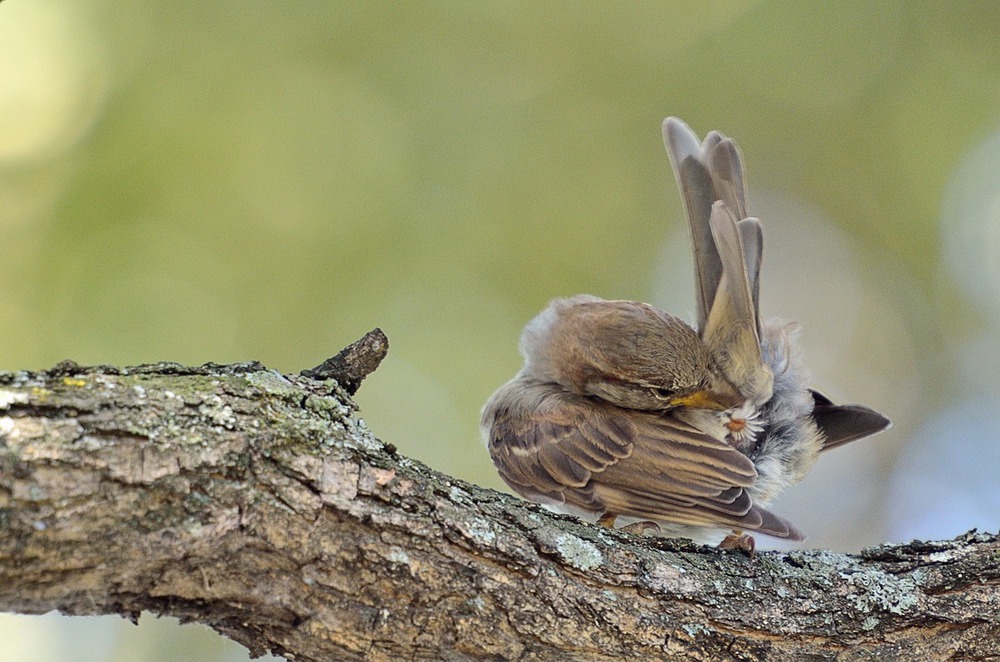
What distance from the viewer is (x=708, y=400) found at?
3750mm

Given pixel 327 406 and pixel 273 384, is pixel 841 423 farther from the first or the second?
pixel 273 384

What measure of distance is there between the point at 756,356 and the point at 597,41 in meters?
3.14

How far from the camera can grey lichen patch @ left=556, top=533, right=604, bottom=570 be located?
2.47 meters

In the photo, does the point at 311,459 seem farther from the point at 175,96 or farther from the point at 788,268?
the point at 788,268

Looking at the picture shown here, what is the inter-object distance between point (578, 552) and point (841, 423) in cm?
194

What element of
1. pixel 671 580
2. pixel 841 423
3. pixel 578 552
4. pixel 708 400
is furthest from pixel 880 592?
pixel 841 423

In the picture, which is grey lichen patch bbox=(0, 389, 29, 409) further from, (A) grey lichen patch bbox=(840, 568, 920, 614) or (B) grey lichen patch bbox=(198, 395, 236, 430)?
(A) grey lichen patch bbox=(840, 568, 920, 614)

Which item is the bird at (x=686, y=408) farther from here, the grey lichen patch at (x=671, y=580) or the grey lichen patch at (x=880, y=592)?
the grey lichen patch at (x=671, y=580)

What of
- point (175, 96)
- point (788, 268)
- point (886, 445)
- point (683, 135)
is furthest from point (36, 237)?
point (886, 445)

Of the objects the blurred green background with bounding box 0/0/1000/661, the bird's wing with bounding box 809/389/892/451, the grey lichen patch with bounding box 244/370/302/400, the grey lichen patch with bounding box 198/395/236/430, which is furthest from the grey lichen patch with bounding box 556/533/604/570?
the blurred green background with bounding box 0/0/1000/661

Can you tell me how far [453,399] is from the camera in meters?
5.81

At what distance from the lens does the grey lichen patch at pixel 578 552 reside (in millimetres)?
2471

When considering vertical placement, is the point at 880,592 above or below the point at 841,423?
below

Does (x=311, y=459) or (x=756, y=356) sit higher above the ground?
(x=756, y=356)
